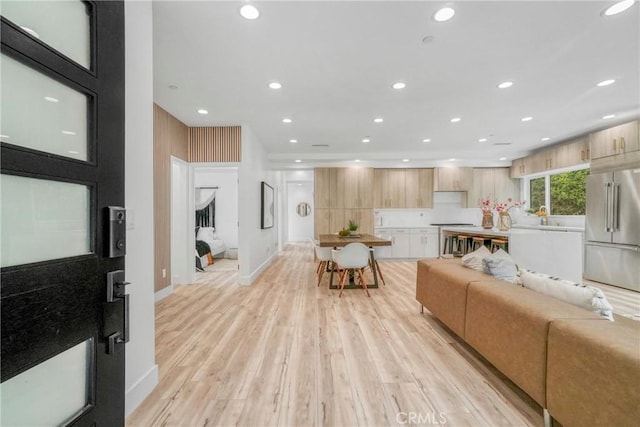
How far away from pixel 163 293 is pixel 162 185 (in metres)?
1.56

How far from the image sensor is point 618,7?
1.87m

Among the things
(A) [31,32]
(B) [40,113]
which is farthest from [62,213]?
(A) [31,32]

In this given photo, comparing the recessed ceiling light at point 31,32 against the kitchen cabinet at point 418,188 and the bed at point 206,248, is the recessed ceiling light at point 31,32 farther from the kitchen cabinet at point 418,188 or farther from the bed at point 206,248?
the kitchen cabinet at point 418,188

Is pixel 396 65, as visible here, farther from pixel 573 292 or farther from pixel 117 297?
pixel 117 297

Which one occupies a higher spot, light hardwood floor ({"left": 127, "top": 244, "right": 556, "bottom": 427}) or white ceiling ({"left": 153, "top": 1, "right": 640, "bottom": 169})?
white ceiling ({"left": 153, "top": 1, "right": 640, "bottom": 169})

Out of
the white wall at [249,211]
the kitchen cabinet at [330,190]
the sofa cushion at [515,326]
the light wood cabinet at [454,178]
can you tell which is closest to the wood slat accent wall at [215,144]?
the white wall at [249,211]

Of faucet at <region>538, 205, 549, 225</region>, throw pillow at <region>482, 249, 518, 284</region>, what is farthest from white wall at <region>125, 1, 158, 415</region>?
faucet at <region>538, 205, 549, 225</region>

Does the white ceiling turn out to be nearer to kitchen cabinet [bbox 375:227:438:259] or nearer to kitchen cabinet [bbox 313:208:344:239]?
kitchen cabinet [bbox 313:208:344:239]

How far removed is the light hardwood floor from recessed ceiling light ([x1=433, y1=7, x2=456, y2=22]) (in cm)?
267

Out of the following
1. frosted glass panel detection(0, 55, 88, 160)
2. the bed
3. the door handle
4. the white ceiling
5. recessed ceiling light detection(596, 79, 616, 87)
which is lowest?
the bed

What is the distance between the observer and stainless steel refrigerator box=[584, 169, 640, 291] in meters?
3.85

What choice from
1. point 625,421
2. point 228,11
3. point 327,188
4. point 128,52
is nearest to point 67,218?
point 128,52

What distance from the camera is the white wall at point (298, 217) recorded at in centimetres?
1106

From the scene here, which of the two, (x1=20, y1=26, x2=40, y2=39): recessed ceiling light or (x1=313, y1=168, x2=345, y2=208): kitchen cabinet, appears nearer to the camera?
(x1=20, y1=26, x2=40, y2=39): recessed ceiling light
